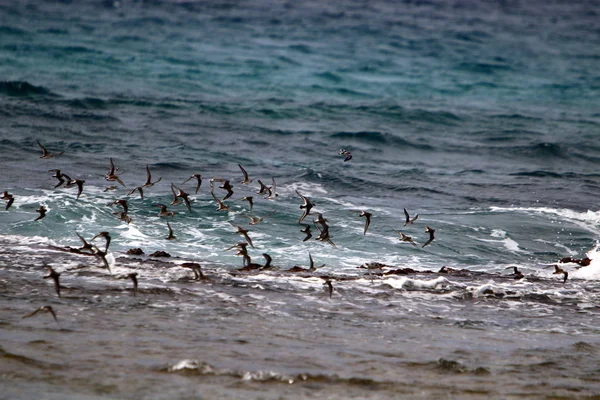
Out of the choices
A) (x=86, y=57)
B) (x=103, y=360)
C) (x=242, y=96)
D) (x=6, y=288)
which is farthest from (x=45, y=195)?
(x=86, y=57)

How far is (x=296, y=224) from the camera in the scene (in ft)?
60.1

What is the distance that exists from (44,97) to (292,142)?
32.8 ft

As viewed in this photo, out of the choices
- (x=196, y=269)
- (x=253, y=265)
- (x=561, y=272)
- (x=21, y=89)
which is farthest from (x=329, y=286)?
(x=21, y=89)

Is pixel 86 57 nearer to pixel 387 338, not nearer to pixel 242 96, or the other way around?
pixel 242 96

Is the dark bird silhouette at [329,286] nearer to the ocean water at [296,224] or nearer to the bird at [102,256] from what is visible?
the ocean water at [296,224]

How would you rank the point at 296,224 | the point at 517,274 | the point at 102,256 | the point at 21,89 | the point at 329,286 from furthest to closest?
the point at 21,89
the point at 296,224
the point at 517,274
the point at 329,286
the point at 102,256

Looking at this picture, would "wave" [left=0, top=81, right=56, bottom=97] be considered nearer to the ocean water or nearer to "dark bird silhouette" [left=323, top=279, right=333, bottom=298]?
the ocean water

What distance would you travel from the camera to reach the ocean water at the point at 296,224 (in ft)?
32.1

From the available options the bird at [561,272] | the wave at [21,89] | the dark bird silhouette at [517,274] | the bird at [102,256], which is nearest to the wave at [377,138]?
the wave at [21,89]

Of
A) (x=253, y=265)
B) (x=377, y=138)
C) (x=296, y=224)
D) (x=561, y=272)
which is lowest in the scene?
(x=296, y=224)

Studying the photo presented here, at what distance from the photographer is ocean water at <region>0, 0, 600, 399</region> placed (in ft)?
Result: 32.1

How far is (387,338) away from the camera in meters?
11.0

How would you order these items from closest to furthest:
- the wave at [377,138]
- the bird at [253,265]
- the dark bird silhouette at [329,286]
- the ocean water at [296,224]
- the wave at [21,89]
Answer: the ocean water at [296,224]
the dark bird silhouette at [329,286]
the bird at [253,265]
the wave at [377,138]
the wave at [21,89]

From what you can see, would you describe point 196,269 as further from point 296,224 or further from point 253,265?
point 296,224
